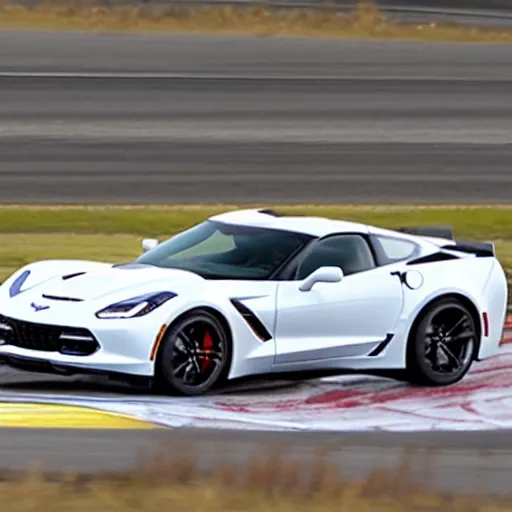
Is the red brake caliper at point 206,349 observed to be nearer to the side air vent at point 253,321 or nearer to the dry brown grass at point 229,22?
the side air vent at point 253,321

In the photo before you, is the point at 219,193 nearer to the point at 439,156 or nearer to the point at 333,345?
the point at 439,156

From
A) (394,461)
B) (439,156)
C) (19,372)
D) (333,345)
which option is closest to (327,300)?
(333,345)

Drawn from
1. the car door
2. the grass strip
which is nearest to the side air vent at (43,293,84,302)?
the car door

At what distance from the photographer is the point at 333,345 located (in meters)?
12.1

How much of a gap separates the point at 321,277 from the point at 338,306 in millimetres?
304

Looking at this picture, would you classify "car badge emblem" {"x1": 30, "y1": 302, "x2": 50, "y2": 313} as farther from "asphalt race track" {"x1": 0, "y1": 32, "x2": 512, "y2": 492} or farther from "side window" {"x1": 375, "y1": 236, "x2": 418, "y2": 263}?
"asphalt race track" {"x1": 0, "y1": 32, "x2": 512, "y2": 492}

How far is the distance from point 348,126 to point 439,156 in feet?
6.83

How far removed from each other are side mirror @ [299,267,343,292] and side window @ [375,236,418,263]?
674 millimetres

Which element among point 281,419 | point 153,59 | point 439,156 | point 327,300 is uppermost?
point 153,59

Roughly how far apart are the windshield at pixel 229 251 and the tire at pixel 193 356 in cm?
52

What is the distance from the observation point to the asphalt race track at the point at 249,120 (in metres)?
21.9

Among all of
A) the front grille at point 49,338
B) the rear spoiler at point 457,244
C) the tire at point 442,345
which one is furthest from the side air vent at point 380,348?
the front grille at point 49,338

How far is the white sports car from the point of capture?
11328 millimetres

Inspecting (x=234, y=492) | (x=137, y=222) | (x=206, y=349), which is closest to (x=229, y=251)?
(x=206, y=349)
